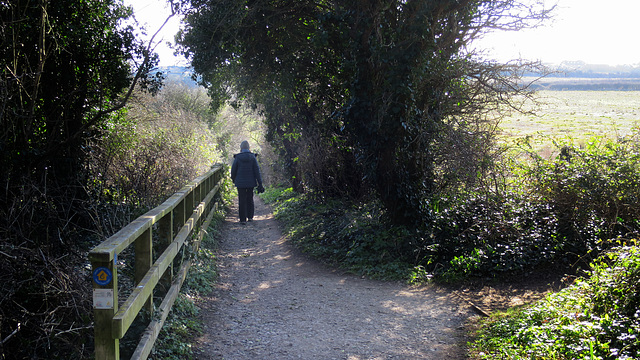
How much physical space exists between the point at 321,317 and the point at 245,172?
710 centimetres

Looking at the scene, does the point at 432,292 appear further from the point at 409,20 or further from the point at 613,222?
the point at 409,20

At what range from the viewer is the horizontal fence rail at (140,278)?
2.66 m

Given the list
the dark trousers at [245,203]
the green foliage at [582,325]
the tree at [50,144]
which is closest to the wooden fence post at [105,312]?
the tree at [50,144]

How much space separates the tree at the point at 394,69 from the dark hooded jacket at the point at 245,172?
2.52 metres

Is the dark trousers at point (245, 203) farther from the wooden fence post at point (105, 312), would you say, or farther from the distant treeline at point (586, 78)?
the wooden fence post at point (105, 312)

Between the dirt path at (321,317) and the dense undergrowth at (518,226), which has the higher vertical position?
the dense undergrowth at (518,226)

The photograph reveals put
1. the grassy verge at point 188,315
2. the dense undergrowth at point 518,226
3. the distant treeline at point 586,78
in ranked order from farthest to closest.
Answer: the distant treeline at point 586,78
the dense undergrowth at point 518,226
the grassy verge at point 188,315

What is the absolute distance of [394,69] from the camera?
7539mm

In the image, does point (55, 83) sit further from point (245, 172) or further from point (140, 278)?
point (245, 172)

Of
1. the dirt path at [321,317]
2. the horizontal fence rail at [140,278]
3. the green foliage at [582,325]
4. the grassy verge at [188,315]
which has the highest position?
the horizontal fence rail at [140,278]

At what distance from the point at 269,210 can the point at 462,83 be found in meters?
8.86

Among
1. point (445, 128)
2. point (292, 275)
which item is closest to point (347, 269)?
point (292, 275)

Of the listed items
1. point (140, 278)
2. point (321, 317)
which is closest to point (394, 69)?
point (321, 317)

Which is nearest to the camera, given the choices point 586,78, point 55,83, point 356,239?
point 55,83
